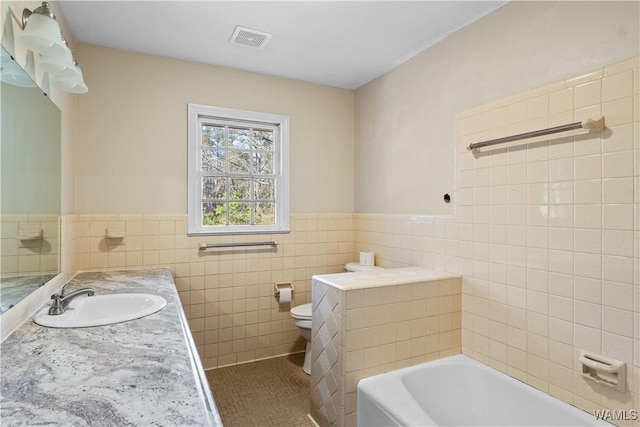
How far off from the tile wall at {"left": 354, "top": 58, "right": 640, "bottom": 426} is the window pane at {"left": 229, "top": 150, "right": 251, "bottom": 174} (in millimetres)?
1707

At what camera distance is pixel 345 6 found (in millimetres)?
1947

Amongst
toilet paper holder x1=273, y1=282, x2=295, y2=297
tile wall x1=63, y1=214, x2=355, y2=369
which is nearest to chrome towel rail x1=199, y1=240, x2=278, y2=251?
tile wall x1=63, y1=214, x2=355, y2=369

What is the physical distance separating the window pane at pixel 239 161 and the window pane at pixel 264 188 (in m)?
0.14

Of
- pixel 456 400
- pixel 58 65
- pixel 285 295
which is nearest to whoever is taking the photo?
pixel 58 65

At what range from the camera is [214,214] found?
282cm

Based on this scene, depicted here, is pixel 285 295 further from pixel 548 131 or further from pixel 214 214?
pixel 548 131

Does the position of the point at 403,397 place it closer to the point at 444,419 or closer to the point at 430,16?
the point at 444,419

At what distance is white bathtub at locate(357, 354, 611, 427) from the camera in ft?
5.06

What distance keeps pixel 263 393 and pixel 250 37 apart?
2450 mm

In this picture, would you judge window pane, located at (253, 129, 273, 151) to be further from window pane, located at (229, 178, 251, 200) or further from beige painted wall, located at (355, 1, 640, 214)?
beige painted wall, located at (355, 1, 640, 214)

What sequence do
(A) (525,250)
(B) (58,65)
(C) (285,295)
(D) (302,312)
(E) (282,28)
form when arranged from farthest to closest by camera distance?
1. (C) (285,295)
2. (D) (302,312)
3. (E) (282,28)
4. (A) (525,250)
5. (B) (58,65)

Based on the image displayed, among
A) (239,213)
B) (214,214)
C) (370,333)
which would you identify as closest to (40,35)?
(214,214)

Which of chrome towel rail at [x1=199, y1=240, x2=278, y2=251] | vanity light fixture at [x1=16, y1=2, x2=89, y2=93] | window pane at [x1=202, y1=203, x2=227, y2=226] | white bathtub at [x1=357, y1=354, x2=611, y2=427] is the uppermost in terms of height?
vanity light fixture at [x1=16, y1=2, x2=89, y2=93]

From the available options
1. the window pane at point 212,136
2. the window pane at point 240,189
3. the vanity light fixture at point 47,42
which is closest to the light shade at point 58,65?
the vanity light fixture at point 47,42
